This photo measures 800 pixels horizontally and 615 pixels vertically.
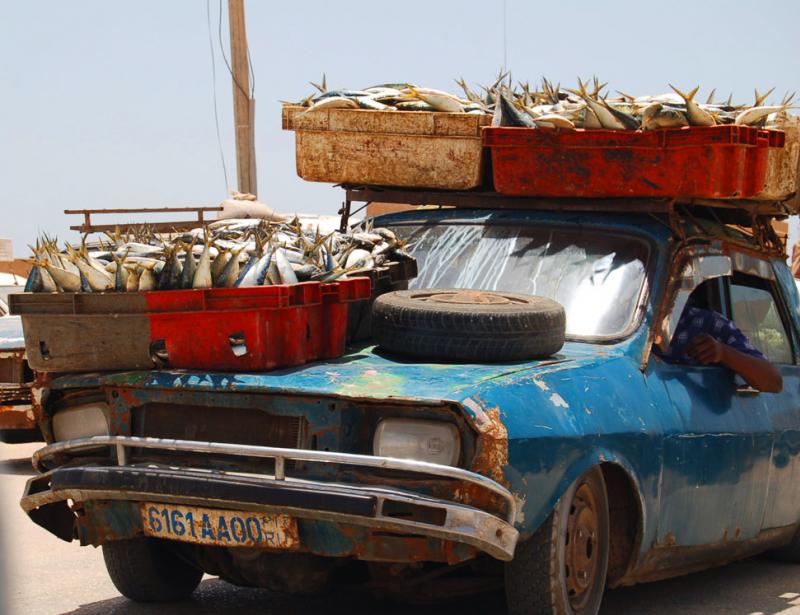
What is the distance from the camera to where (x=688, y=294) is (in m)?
5.43

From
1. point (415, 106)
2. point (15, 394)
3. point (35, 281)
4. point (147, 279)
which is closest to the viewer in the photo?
point (147, 279)

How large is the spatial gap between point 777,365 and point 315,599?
255cm

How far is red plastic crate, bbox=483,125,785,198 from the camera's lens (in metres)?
5.39

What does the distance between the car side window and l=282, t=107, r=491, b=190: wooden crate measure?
4.66 feet

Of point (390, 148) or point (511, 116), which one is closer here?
point (511, 116)

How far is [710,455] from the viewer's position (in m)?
5.12

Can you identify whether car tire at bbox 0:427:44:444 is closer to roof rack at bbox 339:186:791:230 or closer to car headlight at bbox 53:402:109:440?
roof rack at bbox 339:186:791:230

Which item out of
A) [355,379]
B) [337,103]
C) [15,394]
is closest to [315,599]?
[355,379]

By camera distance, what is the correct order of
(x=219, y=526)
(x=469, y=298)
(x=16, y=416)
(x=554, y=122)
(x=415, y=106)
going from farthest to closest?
(x=16, y=416) → (x=415, y=106) → (x=554, y=122) → (x=469, y=298) → (x=219, y=526)

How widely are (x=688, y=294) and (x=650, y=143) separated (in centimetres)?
69

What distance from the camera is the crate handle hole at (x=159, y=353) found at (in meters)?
4.43

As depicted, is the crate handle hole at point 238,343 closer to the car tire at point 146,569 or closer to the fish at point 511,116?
the car tire at point 146,569

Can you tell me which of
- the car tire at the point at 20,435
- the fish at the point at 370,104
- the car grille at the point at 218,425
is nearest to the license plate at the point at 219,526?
the car grille at the point at 218,425

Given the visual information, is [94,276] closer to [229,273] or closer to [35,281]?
[35,281]
